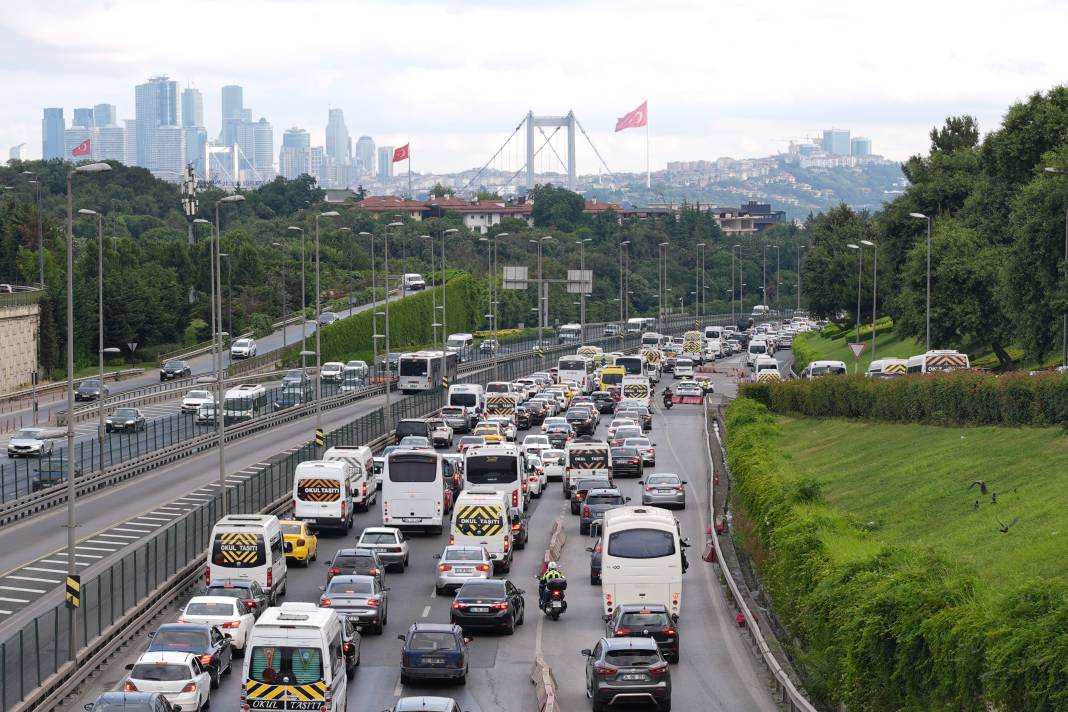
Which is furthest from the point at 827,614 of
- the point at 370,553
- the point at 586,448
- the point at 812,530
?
the point at 586,448

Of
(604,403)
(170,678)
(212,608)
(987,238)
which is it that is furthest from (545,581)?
(604,403)

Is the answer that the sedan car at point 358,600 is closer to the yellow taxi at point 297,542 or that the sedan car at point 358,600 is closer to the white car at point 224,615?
the white car at point 224,615

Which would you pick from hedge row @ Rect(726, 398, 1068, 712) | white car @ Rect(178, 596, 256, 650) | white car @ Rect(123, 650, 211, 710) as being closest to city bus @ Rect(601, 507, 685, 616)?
hedge row @ Rect(726, 398, 1068, 712)

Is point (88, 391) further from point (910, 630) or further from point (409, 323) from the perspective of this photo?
point (910, 630)

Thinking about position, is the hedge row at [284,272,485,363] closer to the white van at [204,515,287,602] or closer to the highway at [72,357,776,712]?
the highway at [72,357,776,712]

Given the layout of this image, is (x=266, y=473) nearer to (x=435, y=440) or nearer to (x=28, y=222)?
(x=435, y=440)
